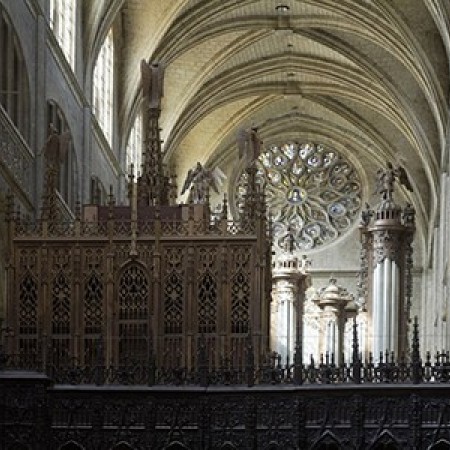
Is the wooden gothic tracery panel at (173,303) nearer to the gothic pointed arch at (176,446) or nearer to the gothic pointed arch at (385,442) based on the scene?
the gothic pointed arch at (176,446)

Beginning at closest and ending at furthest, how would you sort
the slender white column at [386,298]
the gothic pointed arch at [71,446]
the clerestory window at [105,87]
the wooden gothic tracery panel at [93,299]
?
1. the gothic pointed arch at [71,446]
2. the wooden gothic tracery panel at [93,299]
3. the slender white column at [386,298]
4. the clerestory window at [105,87]

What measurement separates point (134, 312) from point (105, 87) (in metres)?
16.9

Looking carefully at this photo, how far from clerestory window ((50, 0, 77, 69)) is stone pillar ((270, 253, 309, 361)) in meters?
10.1

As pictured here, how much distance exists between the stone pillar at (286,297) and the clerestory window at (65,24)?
33.2 ft

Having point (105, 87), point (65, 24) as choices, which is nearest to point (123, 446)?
point (65, 24)

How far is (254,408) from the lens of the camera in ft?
82.4

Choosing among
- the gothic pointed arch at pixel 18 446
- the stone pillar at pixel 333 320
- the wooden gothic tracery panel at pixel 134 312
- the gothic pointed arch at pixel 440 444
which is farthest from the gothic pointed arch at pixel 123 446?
the stone pillar at pixel 333 320

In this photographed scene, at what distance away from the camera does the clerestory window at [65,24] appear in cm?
3791

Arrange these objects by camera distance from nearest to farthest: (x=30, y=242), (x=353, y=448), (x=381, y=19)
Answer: (x=353, y=448) → (x=30, y=242) → (x=381, y=19)

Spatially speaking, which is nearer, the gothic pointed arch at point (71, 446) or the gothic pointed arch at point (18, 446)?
the gothic pointed arch at point (18, 446)

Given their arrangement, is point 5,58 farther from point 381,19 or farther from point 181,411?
point 381,19

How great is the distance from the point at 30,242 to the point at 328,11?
20990 millimetres

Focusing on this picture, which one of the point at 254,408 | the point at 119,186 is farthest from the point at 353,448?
the point at 119,186

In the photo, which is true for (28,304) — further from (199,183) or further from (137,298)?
(199,183)
